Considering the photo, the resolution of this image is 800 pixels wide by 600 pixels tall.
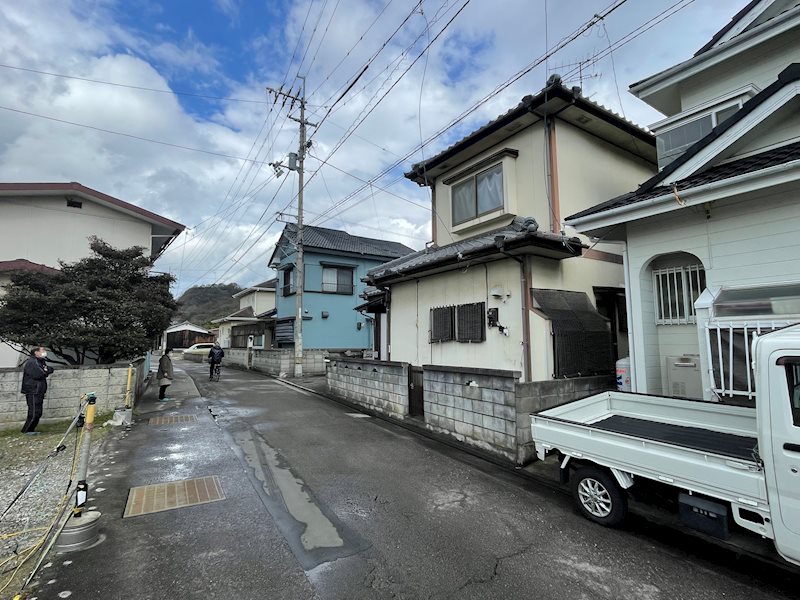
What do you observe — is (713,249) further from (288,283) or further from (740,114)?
(288,283)

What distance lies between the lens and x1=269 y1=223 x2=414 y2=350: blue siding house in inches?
788

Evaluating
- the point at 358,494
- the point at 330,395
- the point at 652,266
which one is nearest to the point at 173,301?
the point at 330,395

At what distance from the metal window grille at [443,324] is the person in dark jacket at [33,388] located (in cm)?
762

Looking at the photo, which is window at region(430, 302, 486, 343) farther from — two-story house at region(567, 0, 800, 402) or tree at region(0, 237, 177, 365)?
tree at region(0, 237, 177, 365)

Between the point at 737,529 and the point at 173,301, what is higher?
the point at 173,301

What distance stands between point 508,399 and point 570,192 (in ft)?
16.5

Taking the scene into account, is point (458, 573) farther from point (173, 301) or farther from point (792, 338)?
point (173, 301)

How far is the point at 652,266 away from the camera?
6.26 m

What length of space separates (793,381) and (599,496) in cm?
199

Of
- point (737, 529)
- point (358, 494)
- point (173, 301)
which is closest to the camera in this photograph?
point (737, 529)

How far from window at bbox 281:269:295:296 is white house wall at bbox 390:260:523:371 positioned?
11566 mm

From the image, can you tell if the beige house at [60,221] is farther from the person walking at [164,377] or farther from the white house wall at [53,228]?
the person walking at [164,377]

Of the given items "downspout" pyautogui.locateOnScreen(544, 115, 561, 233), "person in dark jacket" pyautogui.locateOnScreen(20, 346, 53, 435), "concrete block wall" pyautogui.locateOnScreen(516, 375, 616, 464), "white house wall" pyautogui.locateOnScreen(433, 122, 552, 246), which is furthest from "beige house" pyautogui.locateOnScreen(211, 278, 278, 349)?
"concrete block wall" pyautogui.locateOnScreen(516, 375, 616, 464)

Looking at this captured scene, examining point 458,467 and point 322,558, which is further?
point 458,467
